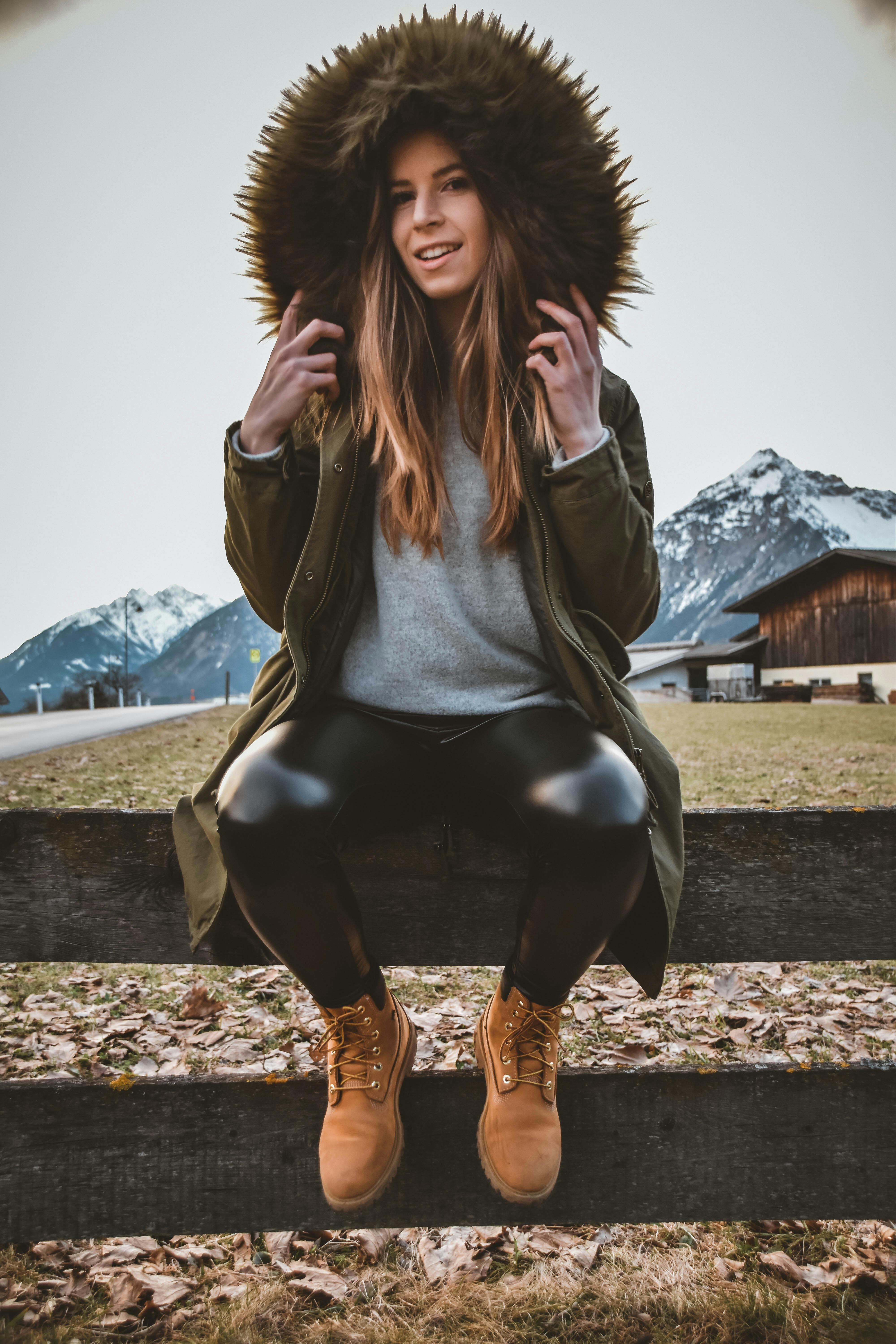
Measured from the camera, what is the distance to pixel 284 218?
6.86 ft

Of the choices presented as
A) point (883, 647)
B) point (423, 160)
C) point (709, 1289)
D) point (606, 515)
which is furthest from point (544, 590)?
point (883, 647)

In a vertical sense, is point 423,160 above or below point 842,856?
above

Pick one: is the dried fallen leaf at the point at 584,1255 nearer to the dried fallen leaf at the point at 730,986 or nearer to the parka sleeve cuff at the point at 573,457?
the dried fallen leaf at the point at 730,986

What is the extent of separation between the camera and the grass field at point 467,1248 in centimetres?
184

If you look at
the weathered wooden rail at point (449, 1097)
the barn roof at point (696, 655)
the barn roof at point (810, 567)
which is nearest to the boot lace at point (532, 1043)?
the weathered wooden rail at point (449, 1097)

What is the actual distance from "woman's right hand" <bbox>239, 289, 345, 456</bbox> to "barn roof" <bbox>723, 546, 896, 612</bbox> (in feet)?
133

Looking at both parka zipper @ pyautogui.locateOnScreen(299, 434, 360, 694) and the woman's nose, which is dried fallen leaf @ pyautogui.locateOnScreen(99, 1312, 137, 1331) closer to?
parka zipper @ pyautogui.locateOnScreen(299, 434, 360, 694)

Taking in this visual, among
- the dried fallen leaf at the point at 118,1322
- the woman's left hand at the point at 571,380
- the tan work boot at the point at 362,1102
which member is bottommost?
the dried fallen leaf at the point at 118,1322

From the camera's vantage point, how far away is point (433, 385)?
2193 mm

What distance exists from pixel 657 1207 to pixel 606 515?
1.54 metres

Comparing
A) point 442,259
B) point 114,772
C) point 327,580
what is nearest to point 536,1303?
point 327,580

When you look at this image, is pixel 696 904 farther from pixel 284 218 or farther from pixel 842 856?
pixel 284 218

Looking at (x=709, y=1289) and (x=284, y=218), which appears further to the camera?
(x=284, y=218)

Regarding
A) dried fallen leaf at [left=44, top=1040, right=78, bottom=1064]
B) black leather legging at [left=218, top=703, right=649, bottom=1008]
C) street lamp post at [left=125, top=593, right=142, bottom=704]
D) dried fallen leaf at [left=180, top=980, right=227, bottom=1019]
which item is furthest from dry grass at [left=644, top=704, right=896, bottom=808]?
street lamp post at [left=125, top=593, right=142, bottom=704]
